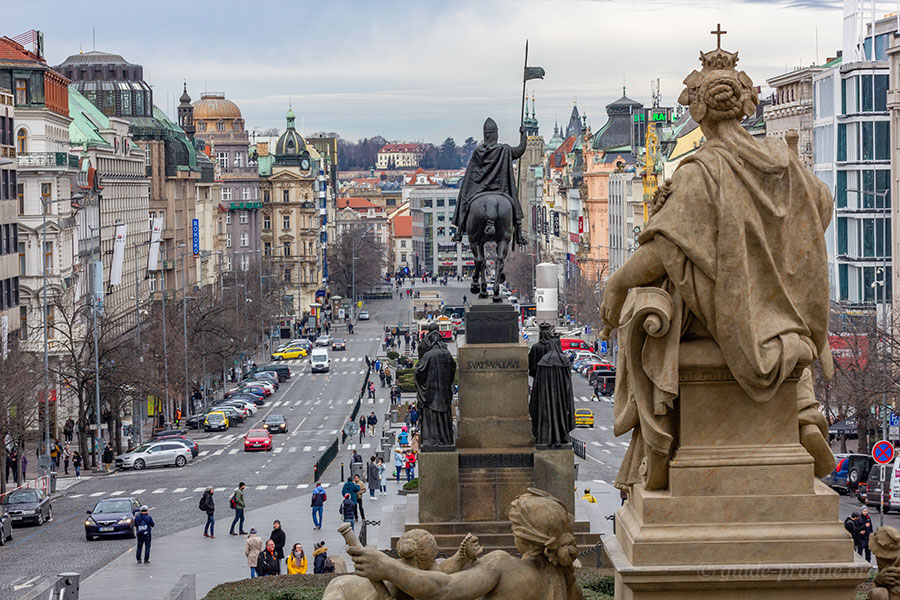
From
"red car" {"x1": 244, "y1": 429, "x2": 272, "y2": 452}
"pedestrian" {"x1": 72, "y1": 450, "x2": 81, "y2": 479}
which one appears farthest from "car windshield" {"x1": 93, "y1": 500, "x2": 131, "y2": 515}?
"red car" {"x1": 244, "y1": 429, "x2": 272, "y2": 452}

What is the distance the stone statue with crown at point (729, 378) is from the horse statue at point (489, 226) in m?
19.7

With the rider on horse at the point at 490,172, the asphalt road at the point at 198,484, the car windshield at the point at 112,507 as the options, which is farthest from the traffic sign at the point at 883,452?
the rider on horse at the point at 490,172

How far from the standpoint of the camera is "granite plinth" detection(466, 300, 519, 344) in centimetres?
2931

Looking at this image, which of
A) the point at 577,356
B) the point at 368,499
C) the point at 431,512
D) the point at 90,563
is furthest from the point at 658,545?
the point at 577,356

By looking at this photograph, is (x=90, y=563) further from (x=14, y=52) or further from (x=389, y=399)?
(x=389, y=399)

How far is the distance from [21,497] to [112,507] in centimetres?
590

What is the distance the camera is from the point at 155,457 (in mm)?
82438

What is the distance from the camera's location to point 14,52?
106m

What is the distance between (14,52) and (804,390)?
99226 mm

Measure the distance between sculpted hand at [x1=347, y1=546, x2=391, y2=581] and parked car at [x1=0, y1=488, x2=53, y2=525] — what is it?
5031 centimetres

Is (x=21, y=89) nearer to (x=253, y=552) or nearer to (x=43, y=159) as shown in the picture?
(x=43, y=159)

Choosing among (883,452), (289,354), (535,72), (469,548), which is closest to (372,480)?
(883,452)

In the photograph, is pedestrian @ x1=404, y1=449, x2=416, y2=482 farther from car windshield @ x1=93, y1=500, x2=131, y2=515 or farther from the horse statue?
the horse statue

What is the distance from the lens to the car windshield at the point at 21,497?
60156 mm
